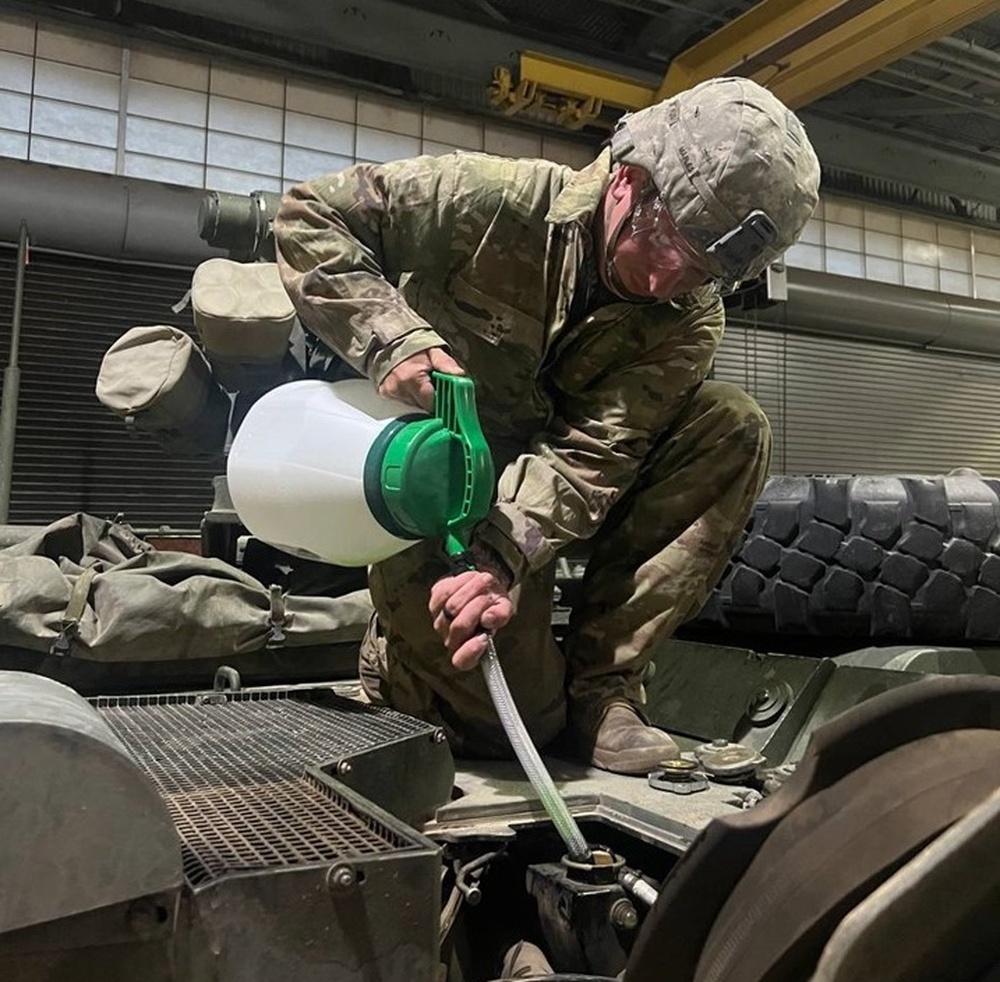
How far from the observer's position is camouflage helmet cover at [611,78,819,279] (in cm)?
130

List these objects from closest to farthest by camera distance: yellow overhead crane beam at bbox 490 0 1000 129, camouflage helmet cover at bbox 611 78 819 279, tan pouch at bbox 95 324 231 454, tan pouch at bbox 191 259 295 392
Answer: camouflage helmet cover at bbox 611 78 819 279
tan pouch at bbox 191 259 295 392
tan pouch at bbox 95 324 231 454
yellow overhead crane beam at bbox 490 0 1000 129

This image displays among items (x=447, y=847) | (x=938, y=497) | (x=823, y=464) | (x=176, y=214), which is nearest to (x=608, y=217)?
(x=938, y=497)

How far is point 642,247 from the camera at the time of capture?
1.45 metres

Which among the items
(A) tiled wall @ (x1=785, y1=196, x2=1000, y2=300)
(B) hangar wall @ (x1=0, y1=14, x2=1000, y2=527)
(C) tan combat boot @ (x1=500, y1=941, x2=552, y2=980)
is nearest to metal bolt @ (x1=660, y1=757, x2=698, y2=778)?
(C) tan combat boot @ (x1=500, y1=941, x2=552, y2=980)

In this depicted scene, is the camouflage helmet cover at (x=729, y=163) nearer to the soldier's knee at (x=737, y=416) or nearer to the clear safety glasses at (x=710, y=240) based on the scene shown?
the clear safety glasses at (x=710, y=240)

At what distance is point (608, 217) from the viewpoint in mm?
1501

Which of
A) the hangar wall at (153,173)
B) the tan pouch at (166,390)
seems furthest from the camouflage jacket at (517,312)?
the hangar wall at (153,173)

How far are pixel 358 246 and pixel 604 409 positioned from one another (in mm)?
435

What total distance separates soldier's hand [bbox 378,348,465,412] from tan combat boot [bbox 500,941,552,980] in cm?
62

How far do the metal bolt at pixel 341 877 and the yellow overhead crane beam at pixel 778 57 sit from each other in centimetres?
366

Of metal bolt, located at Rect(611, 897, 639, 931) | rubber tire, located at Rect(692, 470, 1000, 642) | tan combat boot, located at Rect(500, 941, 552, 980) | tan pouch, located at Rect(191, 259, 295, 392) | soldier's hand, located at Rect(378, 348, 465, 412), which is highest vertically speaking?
tan pouch, located at Rect(191, 259, 295, 392)

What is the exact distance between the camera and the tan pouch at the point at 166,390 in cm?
210

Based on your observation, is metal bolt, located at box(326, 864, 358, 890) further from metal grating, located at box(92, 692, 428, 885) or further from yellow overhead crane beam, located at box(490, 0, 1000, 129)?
Result: yellow overhead crane beam, located at box(490, 0, 1000, 129)

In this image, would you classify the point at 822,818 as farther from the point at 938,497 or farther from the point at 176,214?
the point at 176,214
